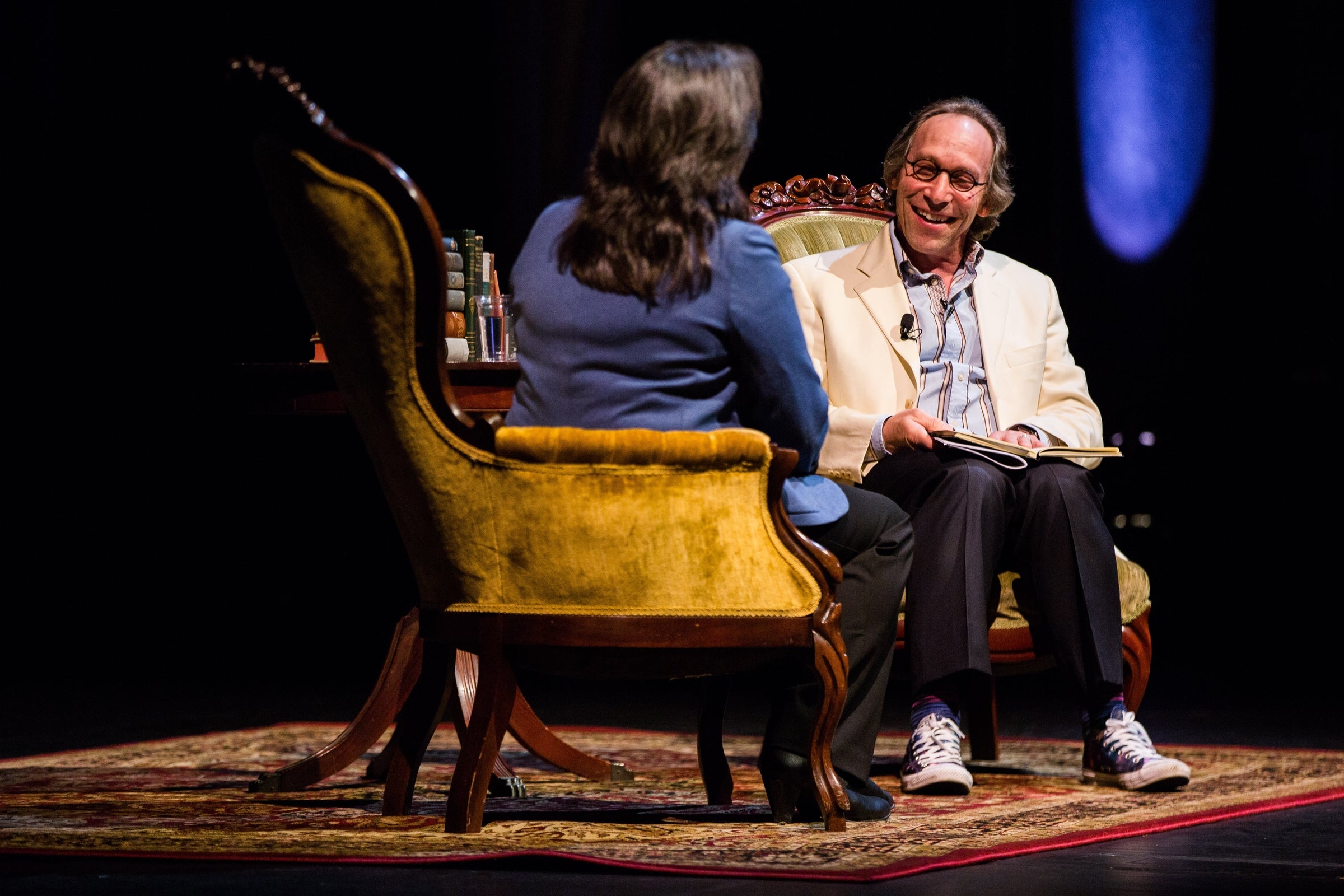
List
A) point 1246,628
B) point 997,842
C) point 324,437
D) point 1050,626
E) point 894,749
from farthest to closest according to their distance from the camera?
point 1246,628, point 324,437, point 894,749, point 1050,626, point 997,842

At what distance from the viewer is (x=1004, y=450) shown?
2803 millimetres

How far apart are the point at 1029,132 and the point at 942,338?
3.19 m

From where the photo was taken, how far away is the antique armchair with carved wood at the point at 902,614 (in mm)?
2926

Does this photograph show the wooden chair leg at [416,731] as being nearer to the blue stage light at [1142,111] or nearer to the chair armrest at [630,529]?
the chair armrest at [630,529]

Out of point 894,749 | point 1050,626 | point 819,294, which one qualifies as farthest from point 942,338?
point 894,749

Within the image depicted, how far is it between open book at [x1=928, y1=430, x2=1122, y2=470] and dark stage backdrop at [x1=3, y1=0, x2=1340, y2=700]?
2.11m

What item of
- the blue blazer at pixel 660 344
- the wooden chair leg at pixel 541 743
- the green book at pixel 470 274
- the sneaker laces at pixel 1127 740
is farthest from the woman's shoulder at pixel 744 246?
the sneaker laces at pixel 1127 740

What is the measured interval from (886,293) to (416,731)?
50.3 inches

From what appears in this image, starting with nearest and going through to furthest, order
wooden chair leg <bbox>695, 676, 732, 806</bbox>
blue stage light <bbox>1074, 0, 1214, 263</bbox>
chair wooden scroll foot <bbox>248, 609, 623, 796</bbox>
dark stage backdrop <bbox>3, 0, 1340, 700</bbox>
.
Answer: wooden chair leg <bbox>695, 676, 732, 806</bbox> → chair wooden scroll foot <bbox>248, 609, 623, 796</bbox> → dark stage backdrop <bbox>3, 0, 1340, 700</bbox> → blue stage light <bbox>1074, 0, 1214, 263</bbox>

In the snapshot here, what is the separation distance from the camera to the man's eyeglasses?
3.12m

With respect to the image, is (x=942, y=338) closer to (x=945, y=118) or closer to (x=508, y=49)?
(x=945, y=118)

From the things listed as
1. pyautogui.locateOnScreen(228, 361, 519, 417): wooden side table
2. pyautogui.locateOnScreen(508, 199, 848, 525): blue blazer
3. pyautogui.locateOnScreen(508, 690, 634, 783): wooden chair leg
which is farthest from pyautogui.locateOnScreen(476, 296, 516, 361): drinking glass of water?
pyautogui.locateOnScreen(508, 199, 848, 525): blue blazer

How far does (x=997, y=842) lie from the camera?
2.16m

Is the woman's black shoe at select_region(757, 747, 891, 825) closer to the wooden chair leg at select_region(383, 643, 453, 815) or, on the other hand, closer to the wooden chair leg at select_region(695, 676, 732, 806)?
the wooden chair leg at select_region(695, 676, 732, 806)
